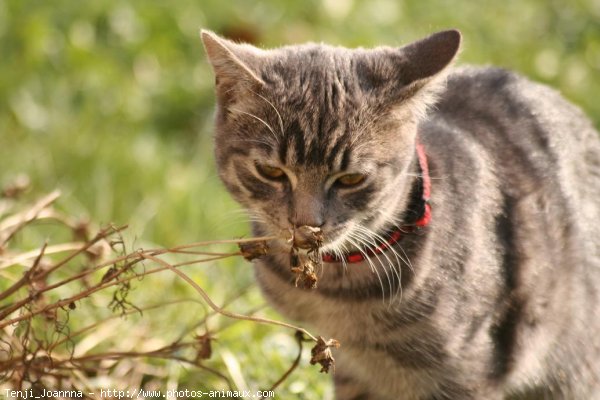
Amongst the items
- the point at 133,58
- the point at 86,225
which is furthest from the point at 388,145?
the point at 133,58

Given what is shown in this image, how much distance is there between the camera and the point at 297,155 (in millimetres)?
2547

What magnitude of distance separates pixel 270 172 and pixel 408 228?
438mm

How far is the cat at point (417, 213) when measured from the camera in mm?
2588

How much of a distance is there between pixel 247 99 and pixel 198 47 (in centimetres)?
268

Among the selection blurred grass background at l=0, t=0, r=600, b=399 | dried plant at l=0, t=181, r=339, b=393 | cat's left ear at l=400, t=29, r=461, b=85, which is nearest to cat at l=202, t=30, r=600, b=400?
cat's left ear at l=400, t=29, r=461, b=85

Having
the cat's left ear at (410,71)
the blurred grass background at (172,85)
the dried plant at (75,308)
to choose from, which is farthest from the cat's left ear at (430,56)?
the blurred grass background at (172,85)

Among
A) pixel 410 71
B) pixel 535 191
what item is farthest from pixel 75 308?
pixel 535 191

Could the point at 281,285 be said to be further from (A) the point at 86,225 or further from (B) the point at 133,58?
(B) the point at 133,58

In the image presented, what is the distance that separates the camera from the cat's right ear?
101 inches

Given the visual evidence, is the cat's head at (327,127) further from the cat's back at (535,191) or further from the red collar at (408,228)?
the cat's back at (535,191)

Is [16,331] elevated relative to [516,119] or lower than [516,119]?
lower

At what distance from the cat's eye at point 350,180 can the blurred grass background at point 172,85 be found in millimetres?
Result: 929

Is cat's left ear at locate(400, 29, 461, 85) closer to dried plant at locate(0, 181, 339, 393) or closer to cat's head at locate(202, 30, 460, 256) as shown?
cat's head at locate(202, 30, 460, 256)

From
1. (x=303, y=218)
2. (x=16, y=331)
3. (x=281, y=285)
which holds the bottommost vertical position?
(x=16, y=331)
